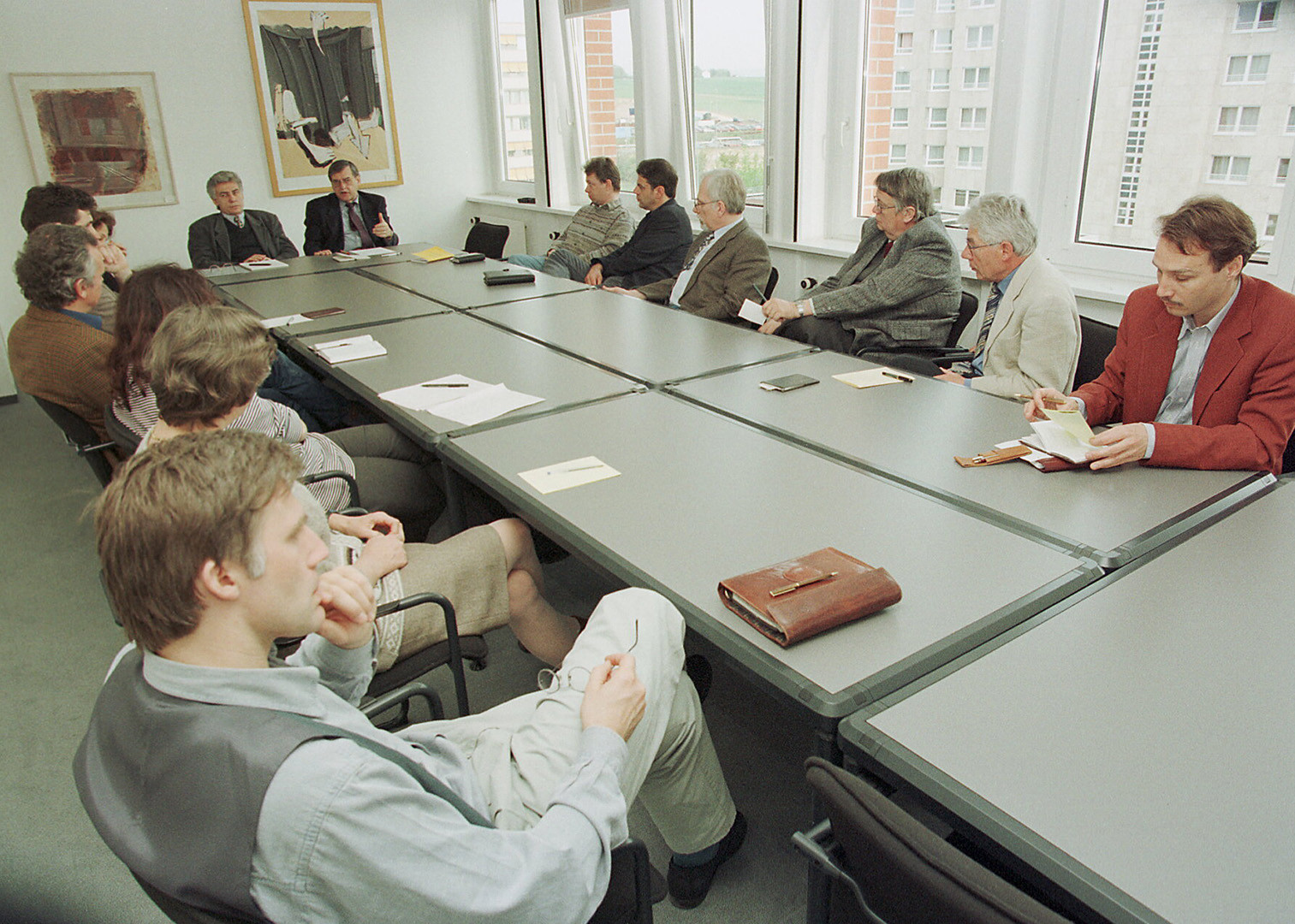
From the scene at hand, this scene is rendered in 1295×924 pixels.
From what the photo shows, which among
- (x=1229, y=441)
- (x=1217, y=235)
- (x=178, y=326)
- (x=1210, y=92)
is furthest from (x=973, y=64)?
(x=178, y=326)

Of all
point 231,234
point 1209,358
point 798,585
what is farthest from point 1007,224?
point 231,234

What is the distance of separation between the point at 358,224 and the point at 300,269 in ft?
3.57

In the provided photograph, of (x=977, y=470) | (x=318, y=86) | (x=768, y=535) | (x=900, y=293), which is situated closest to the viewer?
(x=768, y=535)

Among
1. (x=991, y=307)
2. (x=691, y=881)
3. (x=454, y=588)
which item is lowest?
(x=691, y=881)

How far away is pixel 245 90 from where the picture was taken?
673 cm

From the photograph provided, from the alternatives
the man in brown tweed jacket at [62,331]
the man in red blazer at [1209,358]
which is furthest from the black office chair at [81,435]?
the man in red blazer at [1209,358]

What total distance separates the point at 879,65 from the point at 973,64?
2.15 ft

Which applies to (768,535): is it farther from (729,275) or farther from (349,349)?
(729,275)

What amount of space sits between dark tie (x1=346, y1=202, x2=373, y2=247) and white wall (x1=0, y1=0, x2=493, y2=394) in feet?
4.08

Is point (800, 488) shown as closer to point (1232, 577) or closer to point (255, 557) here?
point (1232, 577)

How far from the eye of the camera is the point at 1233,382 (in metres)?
2.05

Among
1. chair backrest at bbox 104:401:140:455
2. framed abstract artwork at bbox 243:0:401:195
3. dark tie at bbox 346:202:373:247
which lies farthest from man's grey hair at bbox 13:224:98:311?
framed abstract artwork at bbox 243:0:401:195

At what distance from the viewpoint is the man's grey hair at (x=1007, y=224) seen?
9.48ft

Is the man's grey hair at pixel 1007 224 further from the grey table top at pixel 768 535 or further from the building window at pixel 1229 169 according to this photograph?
the grey table top at pixel 768 535
